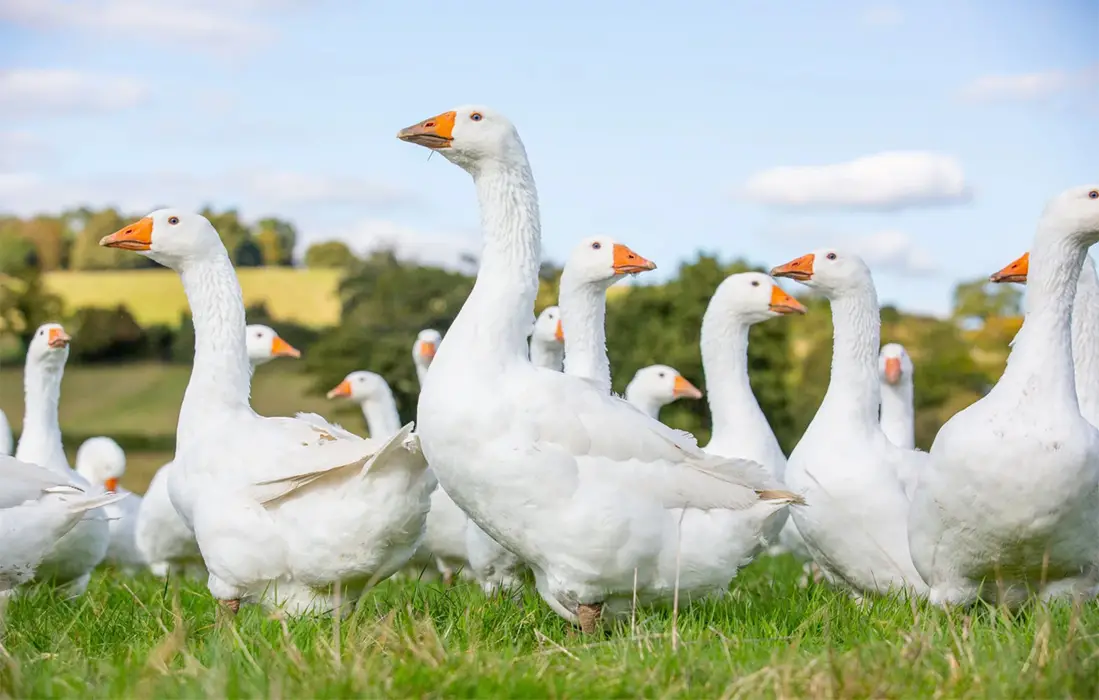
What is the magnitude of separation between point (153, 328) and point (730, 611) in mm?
20586

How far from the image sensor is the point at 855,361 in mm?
7547

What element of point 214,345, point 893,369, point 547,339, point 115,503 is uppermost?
point 214,345

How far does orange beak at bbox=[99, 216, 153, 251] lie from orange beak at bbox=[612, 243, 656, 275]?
2917 millimetres

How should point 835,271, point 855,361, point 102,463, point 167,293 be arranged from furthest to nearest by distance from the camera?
point 167,293
point 102,463
point 835,271
point 855,361

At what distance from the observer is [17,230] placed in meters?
28.6

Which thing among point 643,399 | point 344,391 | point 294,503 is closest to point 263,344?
point 344,391

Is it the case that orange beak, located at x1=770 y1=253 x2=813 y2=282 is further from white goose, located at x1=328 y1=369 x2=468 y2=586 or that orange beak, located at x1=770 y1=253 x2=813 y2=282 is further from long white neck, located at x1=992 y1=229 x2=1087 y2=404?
white goose, located at x1=328 y1=369 x2=468 y2=586

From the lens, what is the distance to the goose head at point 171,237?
6.70 metres

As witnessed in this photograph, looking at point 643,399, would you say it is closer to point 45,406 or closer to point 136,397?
point 45,406

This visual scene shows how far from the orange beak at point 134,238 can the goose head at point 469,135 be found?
1.90 meters

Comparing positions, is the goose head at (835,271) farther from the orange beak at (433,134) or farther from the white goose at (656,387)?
the orange beak at (433,134)

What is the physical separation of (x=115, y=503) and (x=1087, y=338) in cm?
Result: 834

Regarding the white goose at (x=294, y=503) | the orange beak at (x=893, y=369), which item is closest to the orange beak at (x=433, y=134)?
the white goose at (x=294, y=503)

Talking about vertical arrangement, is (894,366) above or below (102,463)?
above
